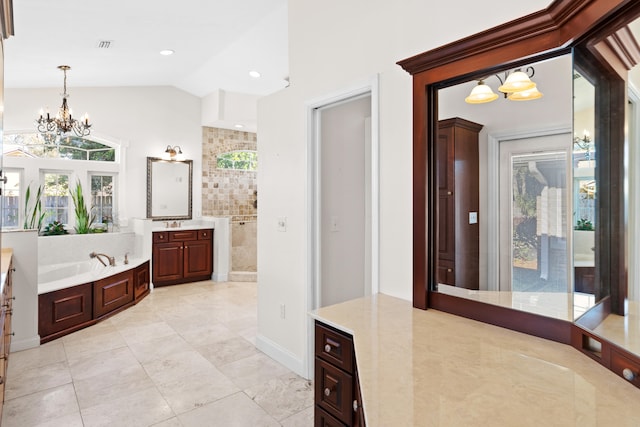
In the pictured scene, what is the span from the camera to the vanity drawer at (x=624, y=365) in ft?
3.21

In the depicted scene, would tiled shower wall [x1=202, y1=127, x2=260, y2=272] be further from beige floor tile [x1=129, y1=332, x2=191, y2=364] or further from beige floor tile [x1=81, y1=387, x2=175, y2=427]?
beige floor tile [x1=81, y1=387, x2=175, y2=427]

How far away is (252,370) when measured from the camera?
2885 mm

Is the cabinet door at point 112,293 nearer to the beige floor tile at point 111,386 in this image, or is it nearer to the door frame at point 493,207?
the beige floor tile at point 111,386

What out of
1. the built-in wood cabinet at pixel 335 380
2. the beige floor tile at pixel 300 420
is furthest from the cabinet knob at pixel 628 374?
the beige floor tile at pixel 300 420

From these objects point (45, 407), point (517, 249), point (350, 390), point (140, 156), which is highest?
point (140, 156)

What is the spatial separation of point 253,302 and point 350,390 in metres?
3.62

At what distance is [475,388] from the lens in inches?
40.2

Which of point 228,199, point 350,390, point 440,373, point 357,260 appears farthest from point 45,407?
point 228,199

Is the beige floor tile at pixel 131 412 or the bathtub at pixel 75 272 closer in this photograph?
the beige floor tile at pixel 131 412

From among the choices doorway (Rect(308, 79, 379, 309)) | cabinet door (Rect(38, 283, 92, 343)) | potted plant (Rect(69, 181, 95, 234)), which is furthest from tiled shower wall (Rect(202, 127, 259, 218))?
doorway (Rect(308, 79, 379, 309))

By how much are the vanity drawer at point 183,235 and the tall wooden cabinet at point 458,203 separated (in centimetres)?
508

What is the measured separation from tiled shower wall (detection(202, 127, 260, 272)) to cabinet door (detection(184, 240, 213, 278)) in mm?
425

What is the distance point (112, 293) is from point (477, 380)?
4407 mm

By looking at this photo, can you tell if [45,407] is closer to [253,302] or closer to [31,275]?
[31,275]
